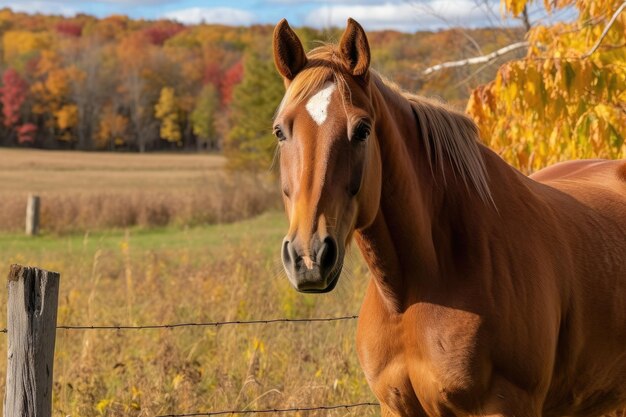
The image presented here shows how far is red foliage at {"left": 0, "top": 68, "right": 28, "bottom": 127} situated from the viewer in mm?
89438

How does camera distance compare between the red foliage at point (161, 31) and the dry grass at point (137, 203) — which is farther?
the red foliage at point (161, 31)

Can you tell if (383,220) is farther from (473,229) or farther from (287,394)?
(287,394)

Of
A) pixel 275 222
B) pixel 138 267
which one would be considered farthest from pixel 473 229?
pixel 275 222

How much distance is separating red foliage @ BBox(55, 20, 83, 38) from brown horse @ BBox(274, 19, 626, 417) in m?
125

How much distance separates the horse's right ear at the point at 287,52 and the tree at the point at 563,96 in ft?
8.63

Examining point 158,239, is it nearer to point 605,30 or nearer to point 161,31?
point 605,30

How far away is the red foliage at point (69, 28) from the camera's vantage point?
403ft

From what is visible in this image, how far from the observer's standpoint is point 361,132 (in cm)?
288

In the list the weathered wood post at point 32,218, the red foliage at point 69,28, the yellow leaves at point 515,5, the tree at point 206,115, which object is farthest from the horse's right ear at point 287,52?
the red foliage at point 69,28

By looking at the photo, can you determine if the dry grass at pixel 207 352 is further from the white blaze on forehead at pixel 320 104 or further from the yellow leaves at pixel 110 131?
the yellow leaves at pixel 110 131

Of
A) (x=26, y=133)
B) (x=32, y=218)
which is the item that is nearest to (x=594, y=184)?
(x=32, y=218)

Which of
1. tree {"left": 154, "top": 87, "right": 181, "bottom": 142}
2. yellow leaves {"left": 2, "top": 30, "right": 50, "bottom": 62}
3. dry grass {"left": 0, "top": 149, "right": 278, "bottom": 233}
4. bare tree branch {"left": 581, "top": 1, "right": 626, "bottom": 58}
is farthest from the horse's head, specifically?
yellow leaves {"left": 2, "top": 30, "right": 50, "bottom": 62}

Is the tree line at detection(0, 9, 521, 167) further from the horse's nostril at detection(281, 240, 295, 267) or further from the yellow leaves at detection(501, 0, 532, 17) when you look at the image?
the horse's nostril at detection(281, 240, 295, 267)

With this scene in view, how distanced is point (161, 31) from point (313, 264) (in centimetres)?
12135
